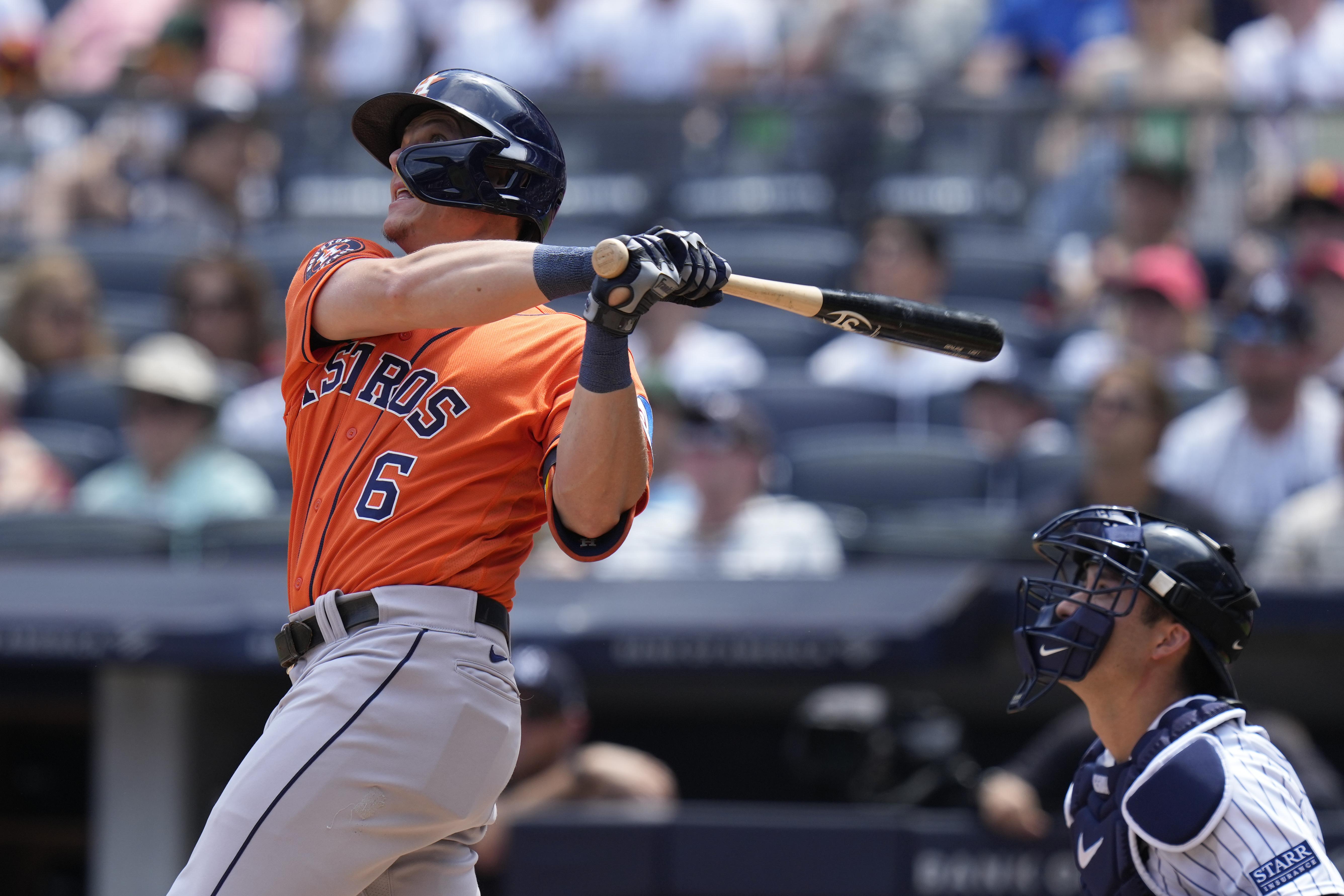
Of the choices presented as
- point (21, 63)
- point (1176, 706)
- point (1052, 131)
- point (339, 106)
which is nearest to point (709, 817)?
point (1176, 706)

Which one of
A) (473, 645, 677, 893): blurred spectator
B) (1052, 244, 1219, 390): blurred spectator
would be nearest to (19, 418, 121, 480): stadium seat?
(473, 645, 677, 893): blurred spectator

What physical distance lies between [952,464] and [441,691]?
3674 mm

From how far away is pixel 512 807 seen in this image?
4.97 metres

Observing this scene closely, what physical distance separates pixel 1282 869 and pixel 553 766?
296cm

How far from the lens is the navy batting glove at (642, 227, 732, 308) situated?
235cm

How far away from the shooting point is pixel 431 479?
2.52m

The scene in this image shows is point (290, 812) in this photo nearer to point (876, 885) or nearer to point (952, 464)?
point (876, 885)

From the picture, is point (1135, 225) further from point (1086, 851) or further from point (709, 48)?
point (1086, 851)

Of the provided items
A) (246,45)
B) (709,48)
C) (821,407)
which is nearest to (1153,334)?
(821,407)

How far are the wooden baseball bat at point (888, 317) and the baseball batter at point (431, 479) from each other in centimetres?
9

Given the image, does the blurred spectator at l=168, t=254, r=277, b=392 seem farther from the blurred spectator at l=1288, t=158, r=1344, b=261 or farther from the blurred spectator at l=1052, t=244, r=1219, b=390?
the blurred spectator at l=1288, t=158, r=1344, b=261

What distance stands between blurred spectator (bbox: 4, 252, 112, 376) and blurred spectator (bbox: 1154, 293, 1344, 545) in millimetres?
4046

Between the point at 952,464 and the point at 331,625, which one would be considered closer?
the point at 331,625

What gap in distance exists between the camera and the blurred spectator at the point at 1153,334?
6250 millimetres
